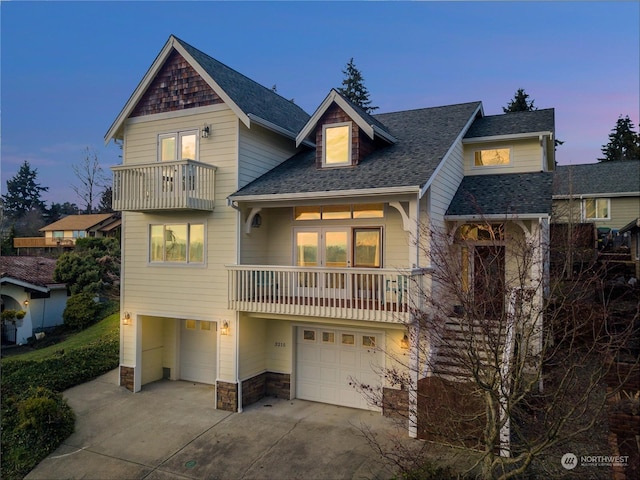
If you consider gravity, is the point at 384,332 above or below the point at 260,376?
above

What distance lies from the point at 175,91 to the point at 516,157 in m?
11.2

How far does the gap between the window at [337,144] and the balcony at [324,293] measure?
137 inches

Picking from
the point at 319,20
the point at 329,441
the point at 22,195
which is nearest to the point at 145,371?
the point at 329,441

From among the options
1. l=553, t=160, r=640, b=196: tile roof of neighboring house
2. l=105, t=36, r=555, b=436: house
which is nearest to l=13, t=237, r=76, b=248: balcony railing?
l=105, t=36, r=555, b=436: house

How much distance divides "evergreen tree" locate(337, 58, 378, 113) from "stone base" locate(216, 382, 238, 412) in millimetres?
28937

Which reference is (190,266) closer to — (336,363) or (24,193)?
(336,363)

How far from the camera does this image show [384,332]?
10.8 m

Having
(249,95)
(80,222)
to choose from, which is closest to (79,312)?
(249,95)

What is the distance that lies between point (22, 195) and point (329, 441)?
7023 centimetres

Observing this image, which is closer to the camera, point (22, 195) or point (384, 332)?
point (384, 332)

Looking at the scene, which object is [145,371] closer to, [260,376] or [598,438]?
[260,376]

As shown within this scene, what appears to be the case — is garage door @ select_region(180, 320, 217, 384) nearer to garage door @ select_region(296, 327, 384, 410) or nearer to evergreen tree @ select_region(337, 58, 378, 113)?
garage door @ select_region(296, 327, 384, 410)

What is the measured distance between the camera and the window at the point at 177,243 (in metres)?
11.9

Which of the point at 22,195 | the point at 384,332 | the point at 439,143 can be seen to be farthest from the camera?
the point at 22,195
